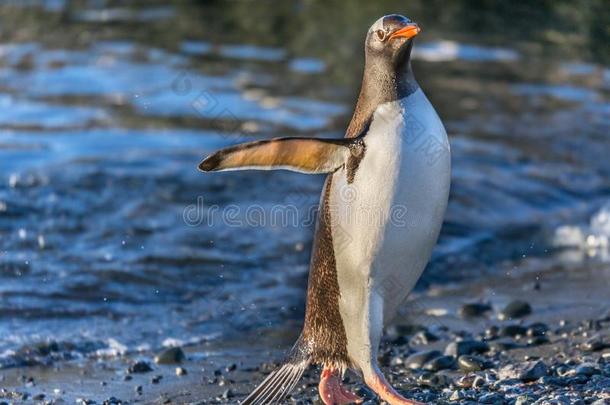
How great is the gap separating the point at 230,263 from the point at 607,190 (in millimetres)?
4064

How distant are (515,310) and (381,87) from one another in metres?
2.42

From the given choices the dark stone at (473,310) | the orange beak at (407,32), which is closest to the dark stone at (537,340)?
the dark stone at (473,310)

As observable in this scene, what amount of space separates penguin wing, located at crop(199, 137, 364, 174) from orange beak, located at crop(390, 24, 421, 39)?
546 millimetres

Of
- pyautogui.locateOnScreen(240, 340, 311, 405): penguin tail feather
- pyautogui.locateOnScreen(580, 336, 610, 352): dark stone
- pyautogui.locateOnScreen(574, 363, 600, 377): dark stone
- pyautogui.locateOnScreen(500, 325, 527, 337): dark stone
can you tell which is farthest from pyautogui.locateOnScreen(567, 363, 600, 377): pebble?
pyautogui.locateOnScreen(240, 340, 311, 405): penguin tail feather

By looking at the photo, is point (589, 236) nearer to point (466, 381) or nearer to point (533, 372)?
point (533, 372)

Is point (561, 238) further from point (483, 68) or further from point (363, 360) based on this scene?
point (483, 68)

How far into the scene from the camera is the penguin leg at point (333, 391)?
16.8 ft

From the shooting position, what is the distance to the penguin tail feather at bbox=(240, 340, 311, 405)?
514 cm

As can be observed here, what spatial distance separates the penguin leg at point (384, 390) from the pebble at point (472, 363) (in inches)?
32.5

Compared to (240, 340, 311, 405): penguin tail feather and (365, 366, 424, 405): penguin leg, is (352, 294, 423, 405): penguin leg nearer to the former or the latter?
(365, 366, 424, 405): penguin leg

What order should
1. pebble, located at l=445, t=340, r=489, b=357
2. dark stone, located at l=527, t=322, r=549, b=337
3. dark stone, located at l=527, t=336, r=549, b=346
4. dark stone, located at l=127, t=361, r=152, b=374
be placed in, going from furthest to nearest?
1. dark stone, located at l=527, t=322, r=549, b=337
2. dark stone, located at l=527, t=336, r=549, b=346
3. dark stone, located at l=127, t=361, r=152, b=374
4. pebble, located at l=445, t=340, r=489, b=357

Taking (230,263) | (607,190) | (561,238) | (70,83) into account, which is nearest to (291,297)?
(230,263)

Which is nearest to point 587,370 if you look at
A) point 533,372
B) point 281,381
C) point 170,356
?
point 533,372

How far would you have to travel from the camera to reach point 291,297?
7.75 metres
